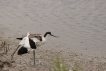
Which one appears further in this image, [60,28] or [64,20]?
[64,20]

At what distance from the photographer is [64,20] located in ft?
42.6

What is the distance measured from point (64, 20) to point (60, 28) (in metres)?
1.25

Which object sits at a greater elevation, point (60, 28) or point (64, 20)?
point (64, 20)

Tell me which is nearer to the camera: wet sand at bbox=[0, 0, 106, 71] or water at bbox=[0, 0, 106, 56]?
wet sand at bbox=[0, 0, 106, 71]

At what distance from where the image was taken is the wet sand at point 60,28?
26.3 ft

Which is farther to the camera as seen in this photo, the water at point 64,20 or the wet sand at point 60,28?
the water at point 64,20

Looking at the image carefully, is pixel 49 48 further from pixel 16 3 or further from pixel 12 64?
pixel 16 3

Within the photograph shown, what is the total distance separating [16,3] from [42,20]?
4921 mm

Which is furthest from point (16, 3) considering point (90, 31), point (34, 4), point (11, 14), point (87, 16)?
point (90, 31)

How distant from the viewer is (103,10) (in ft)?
46.2

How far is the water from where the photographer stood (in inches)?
400

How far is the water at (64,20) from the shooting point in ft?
33.4

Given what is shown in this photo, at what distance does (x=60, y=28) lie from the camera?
1184 cm

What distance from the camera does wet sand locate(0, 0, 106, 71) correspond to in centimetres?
803
